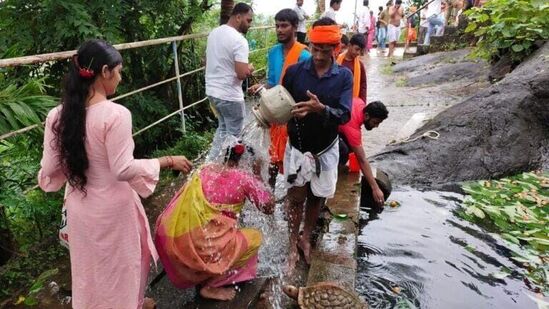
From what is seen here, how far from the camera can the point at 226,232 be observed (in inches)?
109

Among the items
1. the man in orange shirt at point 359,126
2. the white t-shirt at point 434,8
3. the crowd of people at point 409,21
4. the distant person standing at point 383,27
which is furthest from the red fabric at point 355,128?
the distant person standing at point 383,27

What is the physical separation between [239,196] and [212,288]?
660 millimetres

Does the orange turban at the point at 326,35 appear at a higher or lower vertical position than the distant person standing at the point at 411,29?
higher

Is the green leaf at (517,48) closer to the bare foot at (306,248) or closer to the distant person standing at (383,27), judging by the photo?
the bare foot at (306,248)

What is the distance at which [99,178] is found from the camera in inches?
83.7

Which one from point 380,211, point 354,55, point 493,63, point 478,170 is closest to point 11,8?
A: point 354,55

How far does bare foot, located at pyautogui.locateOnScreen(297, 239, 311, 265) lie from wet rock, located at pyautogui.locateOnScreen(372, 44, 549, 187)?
253 cm

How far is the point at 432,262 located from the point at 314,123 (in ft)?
6.67

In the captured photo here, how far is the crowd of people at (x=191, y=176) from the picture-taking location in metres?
2.01

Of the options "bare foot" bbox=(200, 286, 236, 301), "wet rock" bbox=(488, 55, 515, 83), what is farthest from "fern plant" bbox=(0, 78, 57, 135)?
"wet rock" bbox=(488, 55, 515, 83)

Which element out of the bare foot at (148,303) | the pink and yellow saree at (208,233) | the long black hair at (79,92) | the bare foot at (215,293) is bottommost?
the bare foot at (215,293)

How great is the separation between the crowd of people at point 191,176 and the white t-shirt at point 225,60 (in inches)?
0.4

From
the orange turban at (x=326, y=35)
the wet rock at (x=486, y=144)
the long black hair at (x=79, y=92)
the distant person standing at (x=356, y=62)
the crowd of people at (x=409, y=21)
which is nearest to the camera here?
the long black hair at (x=79, y=92)

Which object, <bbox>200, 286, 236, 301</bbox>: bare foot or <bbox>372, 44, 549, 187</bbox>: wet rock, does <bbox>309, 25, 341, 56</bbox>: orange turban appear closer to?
<bbox>200, 286, 236, 301</bbox>: bare foot
